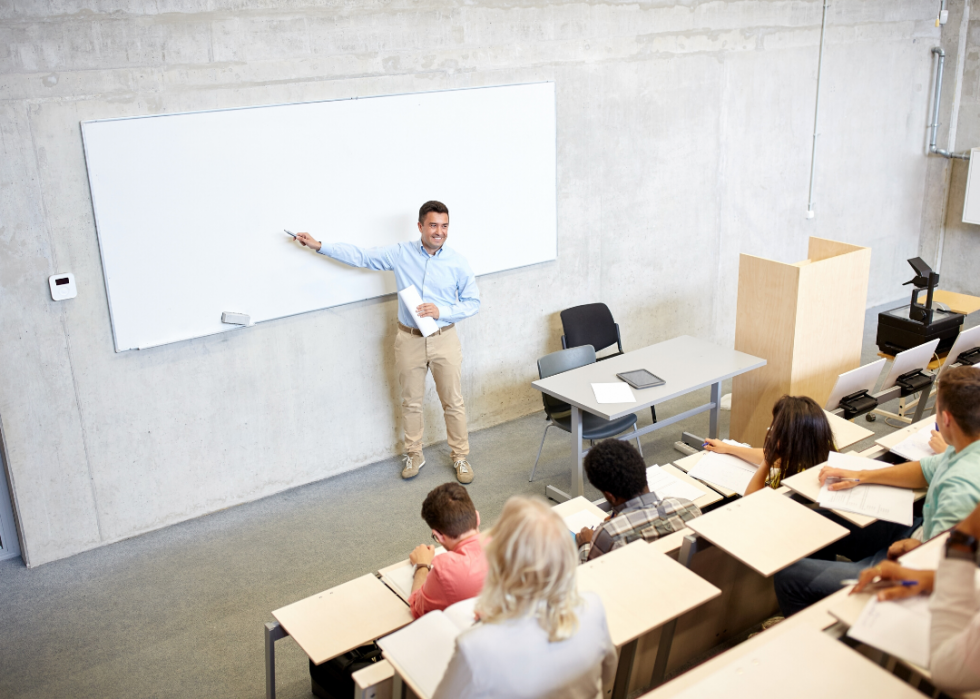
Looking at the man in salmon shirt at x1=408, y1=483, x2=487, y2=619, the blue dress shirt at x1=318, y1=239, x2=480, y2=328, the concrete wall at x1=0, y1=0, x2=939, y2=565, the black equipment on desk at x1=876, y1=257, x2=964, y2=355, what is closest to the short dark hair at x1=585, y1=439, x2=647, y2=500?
the man in salmon shirt at x1=408, y1=483, x2=487, y2=619

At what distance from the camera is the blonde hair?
2.10m

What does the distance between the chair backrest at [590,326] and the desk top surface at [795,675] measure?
3.96 m

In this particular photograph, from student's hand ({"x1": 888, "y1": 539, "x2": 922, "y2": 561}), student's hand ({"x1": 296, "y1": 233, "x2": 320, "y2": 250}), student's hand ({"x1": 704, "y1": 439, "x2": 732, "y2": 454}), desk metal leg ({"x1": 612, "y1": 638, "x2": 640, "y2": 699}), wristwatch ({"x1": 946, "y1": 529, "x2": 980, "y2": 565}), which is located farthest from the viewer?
student's hand ({"x1": 296, "y1": 233, "x2": 320, "y2": 250})

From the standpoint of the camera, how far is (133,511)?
5.12 metres

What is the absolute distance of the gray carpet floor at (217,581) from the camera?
400cm

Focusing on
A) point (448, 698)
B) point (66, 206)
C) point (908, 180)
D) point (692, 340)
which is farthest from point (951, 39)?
point (448, 698)

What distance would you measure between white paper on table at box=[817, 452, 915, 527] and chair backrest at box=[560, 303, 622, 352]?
9.65ft

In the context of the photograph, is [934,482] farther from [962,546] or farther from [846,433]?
[846,433]

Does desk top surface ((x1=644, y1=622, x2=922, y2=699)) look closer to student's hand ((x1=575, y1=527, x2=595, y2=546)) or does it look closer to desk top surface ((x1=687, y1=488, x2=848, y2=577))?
desk top surface ((x1=687, y1=488, x2=848, y2=577))

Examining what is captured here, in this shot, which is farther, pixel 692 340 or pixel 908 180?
pixel 908 180

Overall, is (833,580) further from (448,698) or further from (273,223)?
(273,223)

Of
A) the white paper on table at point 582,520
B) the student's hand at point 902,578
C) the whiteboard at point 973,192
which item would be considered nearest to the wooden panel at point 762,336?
the white paper on table at point 582,520

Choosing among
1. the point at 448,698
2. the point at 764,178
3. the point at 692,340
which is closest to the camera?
the point at 448,698

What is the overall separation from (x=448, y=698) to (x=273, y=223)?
3637 mm
